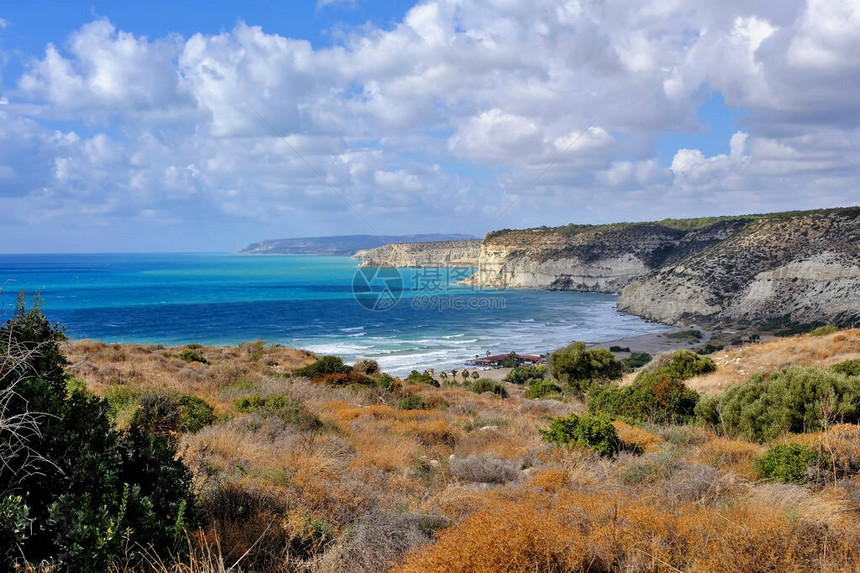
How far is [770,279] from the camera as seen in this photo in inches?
2323

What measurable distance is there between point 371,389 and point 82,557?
37.5ft

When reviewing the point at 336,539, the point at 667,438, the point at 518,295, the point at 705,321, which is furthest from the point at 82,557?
the point at 518,295

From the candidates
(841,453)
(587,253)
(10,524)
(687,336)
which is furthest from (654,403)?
(587,253)

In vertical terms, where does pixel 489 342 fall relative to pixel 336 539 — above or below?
below

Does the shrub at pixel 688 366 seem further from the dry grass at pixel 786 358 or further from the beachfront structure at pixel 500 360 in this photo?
the beachfront structure at pixel 500 360

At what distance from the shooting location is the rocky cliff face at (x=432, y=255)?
6068 inches

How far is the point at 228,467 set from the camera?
5336 mm

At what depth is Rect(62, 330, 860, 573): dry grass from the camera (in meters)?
3.31

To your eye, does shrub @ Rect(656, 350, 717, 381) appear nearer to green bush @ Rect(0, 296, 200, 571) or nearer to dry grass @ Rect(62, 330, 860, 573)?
dry grass @ Rect(62, 330, 860, 573)

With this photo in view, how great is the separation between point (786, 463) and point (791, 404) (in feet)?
10.2

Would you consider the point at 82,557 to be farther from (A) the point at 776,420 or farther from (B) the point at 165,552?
(A) the point at 776,420

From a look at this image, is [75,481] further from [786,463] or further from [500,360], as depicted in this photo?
[500,360]

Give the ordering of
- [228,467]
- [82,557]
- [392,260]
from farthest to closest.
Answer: [392,260]
[228,467]
[82,557]

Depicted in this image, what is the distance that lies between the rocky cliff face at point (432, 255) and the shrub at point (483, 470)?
435 ft
